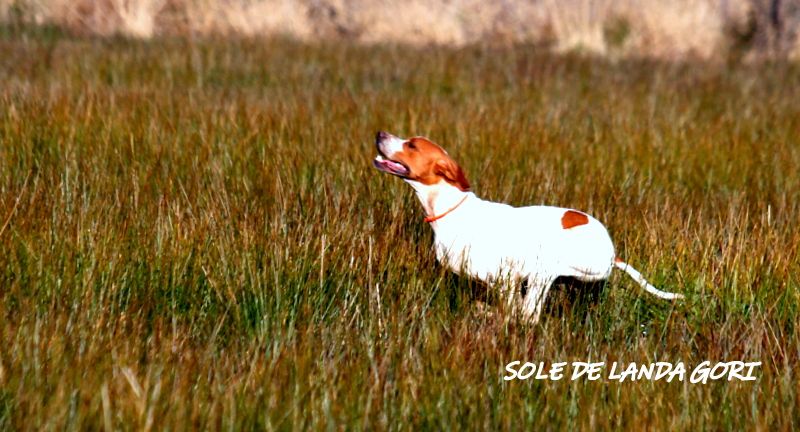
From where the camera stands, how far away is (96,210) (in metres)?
4.03

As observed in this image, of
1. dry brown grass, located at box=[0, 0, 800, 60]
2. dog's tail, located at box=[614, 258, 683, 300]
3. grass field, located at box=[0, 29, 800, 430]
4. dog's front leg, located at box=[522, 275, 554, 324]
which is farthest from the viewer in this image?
dry brown grass, located at box=[0, 0, 800, 60]

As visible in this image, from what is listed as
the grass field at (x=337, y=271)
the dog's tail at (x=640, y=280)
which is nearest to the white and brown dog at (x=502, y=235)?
the dog's tail at (x=640, y=280)

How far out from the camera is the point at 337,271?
3574mm

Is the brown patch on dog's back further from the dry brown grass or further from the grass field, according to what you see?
the dry brown grass

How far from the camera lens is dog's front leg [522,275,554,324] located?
11.4ft

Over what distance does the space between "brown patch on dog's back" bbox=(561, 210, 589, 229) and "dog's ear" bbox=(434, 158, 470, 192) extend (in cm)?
37

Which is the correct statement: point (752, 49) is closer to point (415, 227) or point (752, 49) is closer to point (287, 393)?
point (415, 227)

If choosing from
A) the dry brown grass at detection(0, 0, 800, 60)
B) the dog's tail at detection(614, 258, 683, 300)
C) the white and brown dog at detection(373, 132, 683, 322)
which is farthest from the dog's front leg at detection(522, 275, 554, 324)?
the dry brown grass at detection(0, 0, 800, 60)

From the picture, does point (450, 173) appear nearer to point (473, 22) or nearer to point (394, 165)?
point (394, 165)

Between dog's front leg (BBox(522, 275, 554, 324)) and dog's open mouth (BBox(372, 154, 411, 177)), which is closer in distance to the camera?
dog's front leg (BBox(522, 275, 554, 324))

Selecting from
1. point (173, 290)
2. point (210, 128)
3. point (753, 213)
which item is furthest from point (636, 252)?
point (210, 128)

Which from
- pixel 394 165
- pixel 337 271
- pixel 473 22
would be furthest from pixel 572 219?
pixel 473 22

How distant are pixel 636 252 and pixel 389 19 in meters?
11.2

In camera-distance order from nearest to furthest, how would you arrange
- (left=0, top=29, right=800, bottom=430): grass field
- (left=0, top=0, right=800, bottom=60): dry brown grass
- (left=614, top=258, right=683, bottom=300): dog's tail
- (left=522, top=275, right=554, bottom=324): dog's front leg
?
(left=0, top=29, right=800, bottom=430): grass field → (left=522, top=275, right=554, bottom=324): dog's front leg → (left=614, top=258, right=683, bottom=300): dog's tail → (left=0, top=0, right=800, bottom=60): dry brown grass
